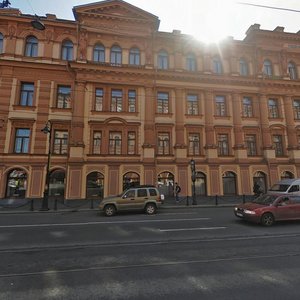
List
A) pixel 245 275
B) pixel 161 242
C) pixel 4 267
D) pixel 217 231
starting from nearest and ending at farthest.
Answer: pixel 245 275, pixel 4 267, pixel 161 242, pixel 217 231

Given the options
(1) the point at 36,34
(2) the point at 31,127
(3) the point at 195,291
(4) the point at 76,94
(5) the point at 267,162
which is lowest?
(3) the point at 195,291

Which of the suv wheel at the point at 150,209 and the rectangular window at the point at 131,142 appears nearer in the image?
the suv wheel at the point at 150,209

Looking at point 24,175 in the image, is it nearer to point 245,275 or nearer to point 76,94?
point 76,94

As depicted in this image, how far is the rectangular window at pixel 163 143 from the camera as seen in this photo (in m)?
24.2

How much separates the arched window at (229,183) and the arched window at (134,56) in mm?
15169

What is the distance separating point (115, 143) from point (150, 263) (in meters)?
18.1

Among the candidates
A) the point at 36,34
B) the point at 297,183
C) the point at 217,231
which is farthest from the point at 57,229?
the point at 36,34

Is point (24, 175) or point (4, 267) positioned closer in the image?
point (4, 267)

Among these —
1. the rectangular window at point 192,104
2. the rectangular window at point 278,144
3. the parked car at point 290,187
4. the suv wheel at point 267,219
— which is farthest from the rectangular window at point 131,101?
the suv wheel at point 267,219

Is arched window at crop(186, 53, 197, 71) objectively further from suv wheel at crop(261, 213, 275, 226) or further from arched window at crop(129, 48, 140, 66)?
suv wheel at crop(261, 213, 275, 226)

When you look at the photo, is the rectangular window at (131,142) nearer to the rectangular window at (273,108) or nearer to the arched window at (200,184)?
the arched window at (200,184)

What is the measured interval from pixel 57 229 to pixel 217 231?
6.78 meters

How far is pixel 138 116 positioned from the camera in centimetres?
2425

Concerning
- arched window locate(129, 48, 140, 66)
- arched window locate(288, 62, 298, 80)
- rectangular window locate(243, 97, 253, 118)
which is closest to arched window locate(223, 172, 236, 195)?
rectangular window locate(243, 97, 253, 118)
